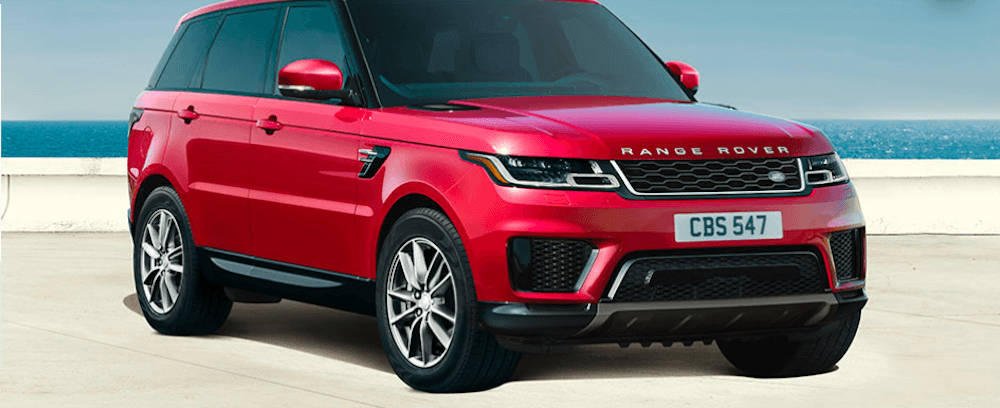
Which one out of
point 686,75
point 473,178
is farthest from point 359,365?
point 686,75

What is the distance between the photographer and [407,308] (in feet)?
22.5

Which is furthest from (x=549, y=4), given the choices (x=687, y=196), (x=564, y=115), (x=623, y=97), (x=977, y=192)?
(x=977, y=192)

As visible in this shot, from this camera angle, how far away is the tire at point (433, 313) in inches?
254

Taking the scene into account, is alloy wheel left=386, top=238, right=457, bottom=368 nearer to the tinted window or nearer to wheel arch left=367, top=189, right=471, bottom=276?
wheel arch left=367, top=189, right=471, bottom=276

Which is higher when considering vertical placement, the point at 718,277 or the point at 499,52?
the point at 499,52

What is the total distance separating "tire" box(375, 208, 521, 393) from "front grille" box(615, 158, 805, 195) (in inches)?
30.2

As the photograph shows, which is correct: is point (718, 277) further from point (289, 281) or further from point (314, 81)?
point (289, 281)

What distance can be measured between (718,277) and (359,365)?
1980 mm

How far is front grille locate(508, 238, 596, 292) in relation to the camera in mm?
6207

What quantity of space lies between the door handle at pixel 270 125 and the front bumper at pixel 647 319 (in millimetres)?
1785

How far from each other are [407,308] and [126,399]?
1221 mm

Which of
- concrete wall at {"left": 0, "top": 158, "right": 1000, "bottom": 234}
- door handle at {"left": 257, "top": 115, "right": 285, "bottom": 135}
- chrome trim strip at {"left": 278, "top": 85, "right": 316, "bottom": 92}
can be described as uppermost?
chrome trim strip at {"left": 278, "top": 85, "right": 316, "bottom": 92}

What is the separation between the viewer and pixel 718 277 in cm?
636

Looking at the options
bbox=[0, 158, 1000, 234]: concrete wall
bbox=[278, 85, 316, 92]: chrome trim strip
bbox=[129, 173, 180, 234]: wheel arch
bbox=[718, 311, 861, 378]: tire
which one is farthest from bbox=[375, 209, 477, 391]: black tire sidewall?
bbox=[0, 158, 1000, 234]: concrete wall
